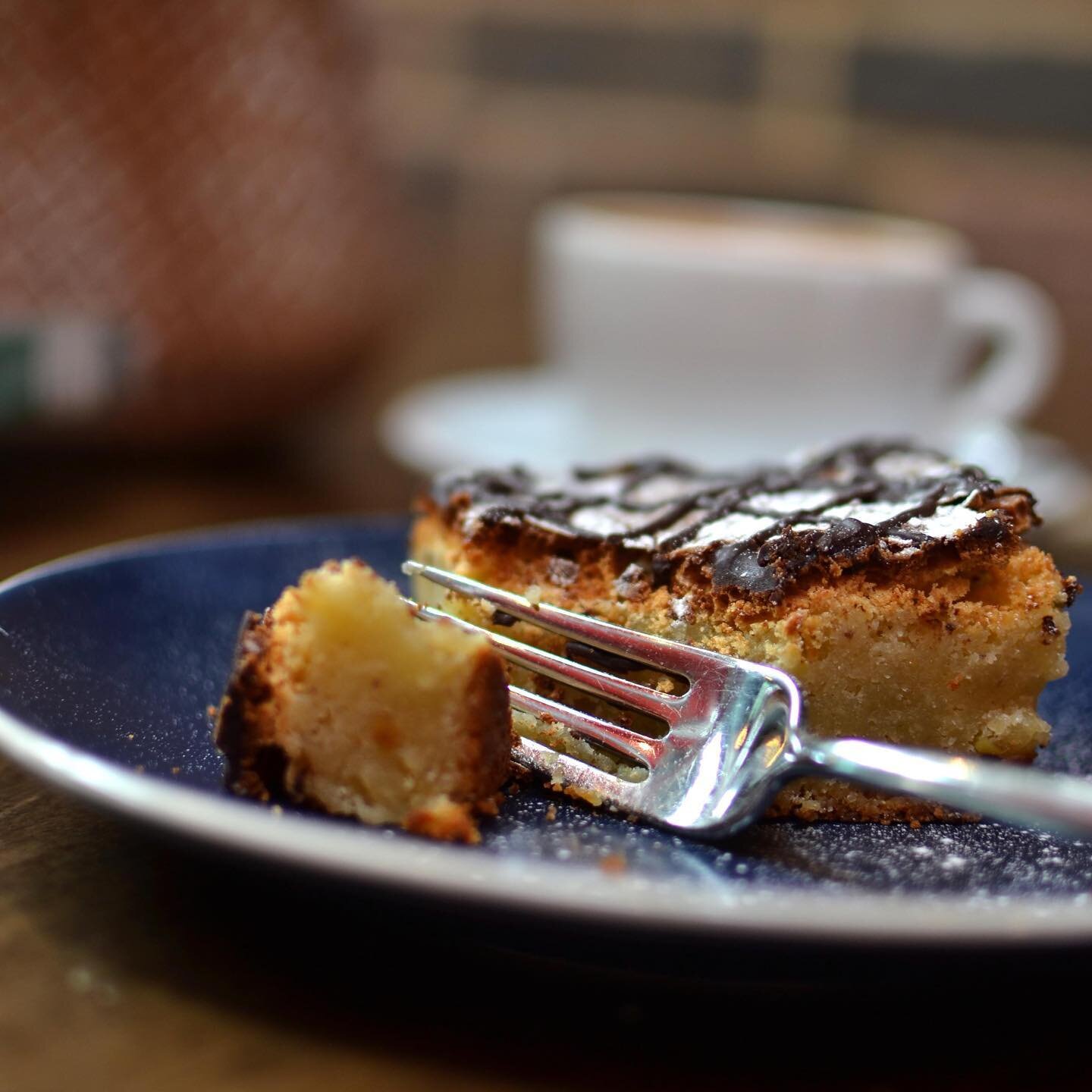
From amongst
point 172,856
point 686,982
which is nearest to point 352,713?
point 172,856

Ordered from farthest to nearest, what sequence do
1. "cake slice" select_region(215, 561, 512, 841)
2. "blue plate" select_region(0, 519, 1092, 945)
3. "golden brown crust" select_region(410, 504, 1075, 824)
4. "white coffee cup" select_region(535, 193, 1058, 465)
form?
"white coffee cup" select_region(535, 193, 1058, 465) < "golden brown crust" select_region(410, 504, 1075, 824) < "cake slice" select_region(215, 561, 512, 841) < "blue plate" select_region(0, 519, 1092, 945)

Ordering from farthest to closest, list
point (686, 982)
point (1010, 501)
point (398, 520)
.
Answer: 1. point (398, 520)
2. point (1010, 501)
3. point (686, 982)

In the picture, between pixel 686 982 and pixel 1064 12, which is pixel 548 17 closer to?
pixel 1064 12

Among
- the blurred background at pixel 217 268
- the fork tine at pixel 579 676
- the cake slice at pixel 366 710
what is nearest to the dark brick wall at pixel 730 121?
the blurred background at pixel 217 268

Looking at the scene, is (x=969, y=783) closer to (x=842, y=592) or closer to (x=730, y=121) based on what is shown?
(x=842, y=592)

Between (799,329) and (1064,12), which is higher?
(1064,12)

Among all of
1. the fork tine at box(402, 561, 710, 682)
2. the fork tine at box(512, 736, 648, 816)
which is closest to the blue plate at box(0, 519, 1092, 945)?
the fork tine at box(512, 736, 648, 816)

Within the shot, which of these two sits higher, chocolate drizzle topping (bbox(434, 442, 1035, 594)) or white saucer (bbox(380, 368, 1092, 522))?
chocolate drizzle topping (bbox(434, 442, 1035, 594))

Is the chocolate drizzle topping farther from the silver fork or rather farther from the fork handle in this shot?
the fork handle

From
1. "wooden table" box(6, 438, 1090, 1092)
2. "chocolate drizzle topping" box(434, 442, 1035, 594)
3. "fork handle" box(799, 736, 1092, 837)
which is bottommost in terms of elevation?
"wooden table" box(6, 438, 1090, 1092)
